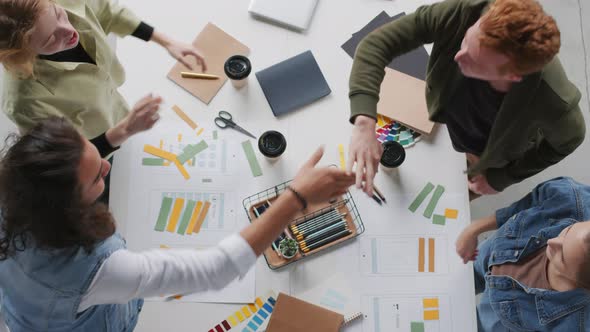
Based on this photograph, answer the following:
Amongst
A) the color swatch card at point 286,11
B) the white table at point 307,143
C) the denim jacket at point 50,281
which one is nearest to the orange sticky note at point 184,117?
the white table at point 307,143

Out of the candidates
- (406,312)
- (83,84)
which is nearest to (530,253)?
(406,312)

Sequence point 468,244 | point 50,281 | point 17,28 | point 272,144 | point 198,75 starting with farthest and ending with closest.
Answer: point 198,75
point 272,144
point 468,244
point 17,28
point 50,281

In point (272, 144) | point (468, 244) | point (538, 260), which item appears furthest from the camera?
point (272, 144)

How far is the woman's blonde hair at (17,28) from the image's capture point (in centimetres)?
112

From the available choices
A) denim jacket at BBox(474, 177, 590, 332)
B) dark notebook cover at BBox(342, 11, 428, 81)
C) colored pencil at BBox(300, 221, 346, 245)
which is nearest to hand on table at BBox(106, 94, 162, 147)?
colored pencil at BBox(300, 221, 346, 245)

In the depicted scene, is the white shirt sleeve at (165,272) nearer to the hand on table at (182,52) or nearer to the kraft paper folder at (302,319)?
the kraft paper folder at (302,319)

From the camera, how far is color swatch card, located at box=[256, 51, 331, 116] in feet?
5.09

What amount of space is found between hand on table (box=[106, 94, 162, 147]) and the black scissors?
21 cm

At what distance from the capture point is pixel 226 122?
59.9 inches

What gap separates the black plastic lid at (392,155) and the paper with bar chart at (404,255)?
0.70ft

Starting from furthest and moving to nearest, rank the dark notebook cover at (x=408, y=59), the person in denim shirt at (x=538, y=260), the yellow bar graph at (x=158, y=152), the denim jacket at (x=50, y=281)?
the dark notebook cover at (x=408, y=59) < the yellow bar graph at (x=158, y=152) < the person in denim shirt at (x=538, y=260) < the denim jacket at (x=50, y=281)

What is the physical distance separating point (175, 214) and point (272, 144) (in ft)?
1.16

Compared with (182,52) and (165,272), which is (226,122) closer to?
(182,52)

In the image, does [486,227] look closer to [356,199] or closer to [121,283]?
[356,199]
